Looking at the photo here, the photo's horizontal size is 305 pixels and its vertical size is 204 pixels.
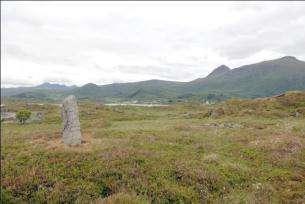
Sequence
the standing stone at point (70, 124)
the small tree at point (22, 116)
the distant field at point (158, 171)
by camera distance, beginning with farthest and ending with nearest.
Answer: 1. the small tree at point (22, 116)
2. the standing stone at point (70, 124)
3. the distant field at point (158, 171)

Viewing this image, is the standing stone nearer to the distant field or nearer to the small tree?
the distant field

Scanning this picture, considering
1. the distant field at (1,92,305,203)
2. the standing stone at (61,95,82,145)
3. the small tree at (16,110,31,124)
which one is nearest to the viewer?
the distant field at (1,92,305,203)

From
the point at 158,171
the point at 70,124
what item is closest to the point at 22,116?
the point at 70,124

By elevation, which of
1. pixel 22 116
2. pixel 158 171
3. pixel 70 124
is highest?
pixel 70 124

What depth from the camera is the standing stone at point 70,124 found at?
2259cm

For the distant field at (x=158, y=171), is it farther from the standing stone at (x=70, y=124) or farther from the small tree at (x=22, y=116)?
the small tree at (x=22, y=116)

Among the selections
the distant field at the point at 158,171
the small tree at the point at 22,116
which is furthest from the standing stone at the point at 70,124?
the small tree at the point at 22,116

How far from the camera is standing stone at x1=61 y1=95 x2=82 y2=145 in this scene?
22594 millimetres

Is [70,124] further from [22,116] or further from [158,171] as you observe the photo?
[22,116]

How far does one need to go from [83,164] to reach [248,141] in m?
10.8

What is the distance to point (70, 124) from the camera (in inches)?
914

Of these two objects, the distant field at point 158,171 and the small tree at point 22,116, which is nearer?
the distant field at point 158,171

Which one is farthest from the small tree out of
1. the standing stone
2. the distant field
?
the standing stone

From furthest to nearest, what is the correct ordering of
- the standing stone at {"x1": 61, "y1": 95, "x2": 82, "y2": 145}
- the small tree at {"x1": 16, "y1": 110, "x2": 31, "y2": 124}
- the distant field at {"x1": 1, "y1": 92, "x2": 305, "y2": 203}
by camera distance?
the small tree at {"x1": 16, "y1": 110, "x2": 31, "y2": 124}
the standing stone at {"x1": 61, "y1": 95, "x2": 82, "y2": 145}
the distant field at {"x1": 1, "y1": 92, "x2": 305, "y2": 203}
